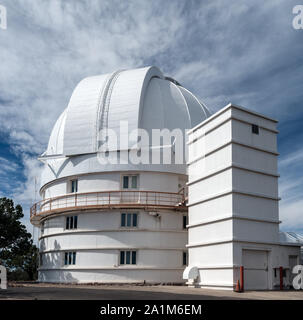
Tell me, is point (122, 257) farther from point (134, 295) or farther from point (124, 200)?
point (134, 295)

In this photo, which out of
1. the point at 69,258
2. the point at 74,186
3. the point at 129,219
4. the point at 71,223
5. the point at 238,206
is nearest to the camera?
the point at 238,206

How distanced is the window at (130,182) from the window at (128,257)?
412 centimetres

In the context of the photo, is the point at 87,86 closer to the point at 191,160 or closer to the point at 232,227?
the point at 191,160

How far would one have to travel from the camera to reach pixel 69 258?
27.7 meters

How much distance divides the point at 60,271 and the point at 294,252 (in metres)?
14.6

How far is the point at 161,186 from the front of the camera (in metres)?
27.5

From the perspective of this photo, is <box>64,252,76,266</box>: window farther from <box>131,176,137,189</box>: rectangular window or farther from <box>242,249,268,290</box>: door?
<box>242,249,268,290</box>: door

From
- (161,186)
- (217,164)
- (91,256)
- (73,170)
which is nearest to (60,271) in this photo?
(91,256)

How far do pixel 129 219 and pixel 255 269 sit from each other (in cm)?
890

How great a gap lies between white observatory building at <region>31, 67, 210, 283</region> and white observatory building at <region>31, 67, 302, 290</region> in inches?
2.6

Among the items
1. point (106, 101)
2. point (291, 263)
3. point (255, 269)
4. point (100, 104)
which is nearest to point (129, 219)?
point (100, 104)

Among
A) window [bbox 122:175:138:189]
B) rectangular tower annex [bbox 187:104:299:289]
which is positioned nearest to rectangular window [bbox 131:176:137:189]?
window [bbox 122:175:138:189]

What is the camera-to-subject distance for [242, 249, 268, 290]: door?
2066 centimetres

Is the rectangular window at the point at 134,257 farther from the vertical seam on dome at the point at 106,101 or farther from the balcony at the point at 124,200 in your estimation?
the vertical seam on dome at the point at 106,101
